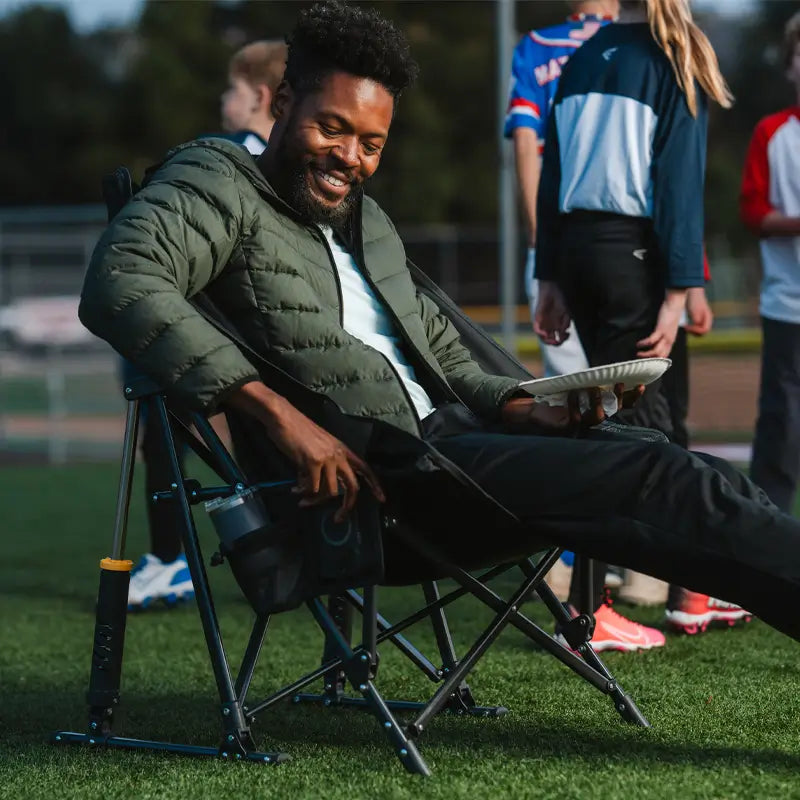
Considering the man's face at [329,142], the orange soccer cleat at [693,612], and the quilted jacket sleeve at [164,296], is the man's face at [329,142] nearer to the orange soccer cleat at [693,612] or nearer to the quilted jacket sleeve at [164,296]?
the quilted jacket sleeve at [164,296]

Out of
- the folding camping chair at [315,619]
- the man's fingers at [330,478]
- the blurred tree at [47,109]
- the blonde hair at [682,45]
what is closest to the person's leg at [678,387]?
the blonde hair at [682,45]

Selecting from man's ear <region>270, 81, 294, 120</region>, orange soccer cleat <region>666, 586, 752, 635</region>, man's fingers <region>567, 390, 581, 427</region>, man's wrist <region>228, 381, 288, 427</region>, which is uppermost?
man's ear <region>270, 81, 294, 120</region>

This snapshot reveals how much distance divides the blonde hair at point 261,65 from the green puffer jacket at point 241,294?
7.65ft

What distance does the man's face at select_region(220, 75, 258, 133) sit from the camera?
5.75 m

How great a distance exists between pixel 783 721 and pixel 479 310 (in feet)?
85.5

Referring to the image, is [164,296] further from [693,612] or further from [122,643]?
[693,612]

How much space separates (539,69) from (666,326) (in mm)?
1644

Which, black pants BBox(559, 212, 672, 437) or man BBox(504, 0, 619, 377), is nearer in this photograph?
black pants BBox(559, 212, 672, 437)

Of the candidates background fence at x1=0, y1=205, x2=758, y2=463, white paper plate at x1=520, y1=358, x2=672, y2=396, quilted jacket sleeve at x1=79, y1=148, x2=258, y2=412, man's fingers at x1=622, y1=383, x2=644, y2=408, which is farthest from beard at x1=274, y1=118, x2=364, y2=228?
background fence at x1=0, y1=205, x2=758, y2=463

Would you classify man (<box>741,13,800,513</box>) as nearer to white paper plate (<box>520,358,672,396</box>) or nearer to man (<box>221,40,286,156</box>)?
man (<box>221,40,286,156</box>)

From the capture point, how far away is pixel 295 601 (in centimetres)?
295

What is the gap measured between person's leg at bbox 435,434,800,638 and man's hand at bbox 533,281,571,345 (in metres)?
1.80

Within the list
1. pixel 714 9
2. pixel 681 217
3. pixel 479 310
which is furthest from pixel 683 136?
pixel 714 9

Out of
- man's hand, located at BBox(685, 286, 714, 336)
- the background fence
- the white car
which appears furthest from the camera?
the white car
